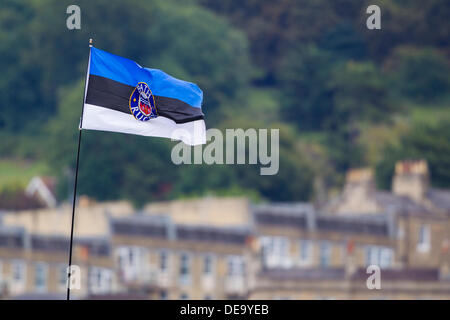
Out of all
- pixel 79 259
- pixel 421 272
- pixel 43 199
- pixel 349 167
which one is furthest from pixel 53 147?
pixel 421 272

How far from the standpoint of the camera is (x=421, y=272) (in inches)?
3199

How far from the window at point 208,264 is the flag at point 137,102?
60470 mm

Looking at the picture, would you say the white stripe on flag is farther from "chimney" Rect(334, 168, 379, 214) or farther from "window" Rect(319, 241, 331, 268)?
"chimney" Rect(334, 168, 379, 214)

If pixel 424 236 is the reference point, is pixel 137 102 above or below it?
below

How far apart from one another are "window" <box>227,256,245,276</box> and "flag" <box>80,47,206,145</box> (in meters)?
58.0

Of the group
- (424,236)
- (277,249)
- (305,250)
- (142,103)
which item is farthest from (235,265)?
(142,103)

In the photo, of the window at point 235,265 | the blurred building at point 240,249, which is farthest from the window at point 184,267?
the window at point 235,265

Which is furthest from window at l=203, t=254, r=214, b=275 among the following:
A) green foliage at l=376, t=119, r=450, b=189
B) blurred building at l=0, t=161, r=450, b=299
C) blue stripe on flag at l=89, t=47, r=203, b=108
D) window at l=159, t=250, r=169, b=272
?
blue stripe on flag at l=89, t=47, r=203, b=108

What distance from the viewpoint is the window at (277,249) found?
9550cm

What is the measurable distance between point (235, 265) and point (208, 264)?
5.85ft

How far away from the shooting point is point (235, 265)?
9244 centimetres

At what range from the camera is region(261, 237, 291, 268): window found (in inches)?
3760

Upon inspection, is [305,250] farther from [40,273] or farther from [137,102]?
[137,102]

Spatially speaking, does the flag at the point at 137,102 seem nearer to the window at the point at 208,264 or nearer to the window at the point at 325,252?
the window at the point at 208,264
